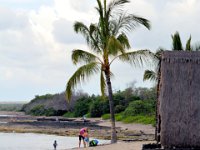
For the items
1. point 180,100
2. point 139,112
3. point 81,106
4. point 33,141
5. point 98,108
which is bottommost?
point 33,141

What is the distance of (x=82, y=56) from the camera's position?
79.7 feet

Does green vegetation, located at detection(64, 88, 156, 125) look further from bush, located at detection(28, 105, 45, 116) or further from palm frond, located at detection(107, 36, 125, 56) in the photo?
palm frond, located at detection(107, 36, 125, 56)

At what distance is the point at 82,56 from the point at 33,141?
18150mm

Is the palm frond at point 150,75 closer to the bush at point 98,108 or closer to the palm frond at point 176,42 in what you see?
the palm frond at point 176,42

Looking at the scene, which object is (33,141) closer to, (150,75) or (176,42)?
(150,75)

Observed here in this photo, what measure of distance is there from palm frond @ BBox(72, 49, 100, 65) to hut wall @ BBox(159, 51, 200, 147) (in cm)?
719

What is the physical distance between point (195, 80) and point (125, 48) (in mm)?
7280

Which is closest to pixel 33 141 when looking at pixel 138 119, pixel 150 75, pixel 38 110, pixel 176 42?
pixel 138 119

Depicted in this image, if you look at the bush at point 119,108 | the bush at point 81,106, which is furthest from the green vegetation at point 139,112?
the bush at point 81,106

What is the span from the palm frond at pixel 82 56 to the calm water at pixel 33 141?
10.1 metres

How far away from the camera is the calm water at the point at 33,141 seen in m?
36.1

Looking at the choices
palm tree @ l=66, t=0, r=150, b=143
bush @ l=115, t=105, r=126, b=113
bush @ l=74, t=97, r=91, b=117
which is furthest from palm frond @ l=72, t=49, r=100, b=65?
bush @ l=74, t=97, r=91, b=117

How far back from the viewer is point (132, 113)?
53.3 meters

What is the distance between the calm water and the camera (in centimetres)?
3612
